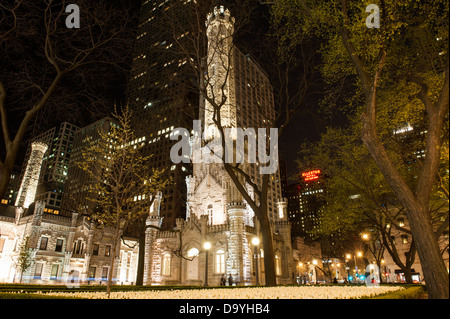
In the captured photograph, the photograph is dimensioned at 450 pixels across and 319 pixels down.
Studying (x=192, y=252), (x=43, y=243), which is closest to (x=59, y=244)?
(x=43, y=243)

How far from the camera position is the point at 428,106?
8.86m

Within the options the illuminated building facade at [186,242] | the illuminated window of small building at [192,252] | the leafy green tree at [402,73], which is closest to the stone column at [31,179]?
the illuminated building facade at [186,242]

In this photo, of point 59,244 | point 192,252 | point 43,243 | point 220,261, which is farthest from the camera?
point 59,244

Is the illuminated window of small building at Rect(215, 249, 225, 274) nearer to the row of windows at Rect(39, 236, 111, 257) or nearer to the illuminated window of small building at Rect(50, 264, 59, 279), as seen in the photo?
the row of windows at Rect(39, 236, 111, 257)

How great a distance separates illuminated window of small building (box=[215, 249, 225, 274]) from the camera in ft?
109

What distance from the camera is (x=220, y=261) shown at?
1320 inches

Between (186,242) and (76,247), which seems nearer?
(186,242)

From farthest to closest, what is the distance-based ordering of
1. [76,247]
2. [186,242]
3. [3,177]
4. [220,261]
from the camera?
[76,247] → [186,242] → [220,261] → [3,177]

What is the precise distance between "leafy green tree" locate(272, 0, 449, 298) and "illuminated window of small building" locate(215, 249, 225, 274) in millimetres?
23388

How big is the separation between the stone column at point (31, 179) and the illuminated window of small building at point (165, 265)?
37.3 m

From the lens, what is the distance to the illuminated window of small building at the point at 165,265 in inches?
1410

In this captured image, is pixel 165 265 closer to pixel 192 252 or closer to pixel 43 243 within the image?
pixel 192 252

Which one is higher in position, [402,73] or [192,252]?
[402,73]

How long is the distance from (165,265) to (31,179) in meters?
39.7
